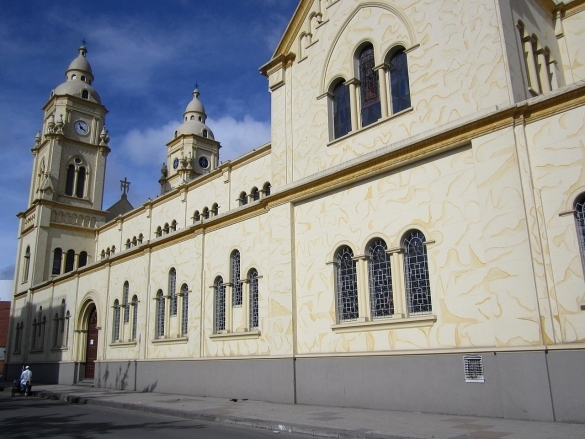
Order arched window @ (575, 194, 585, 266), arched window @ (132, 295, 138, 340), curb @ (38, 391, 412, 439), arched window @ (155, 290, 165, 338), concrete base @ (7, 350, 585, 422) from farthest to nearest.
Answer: arched window @ (132, 295, 138, 340) < arched window @ (155, 290, 165, 338) < arched window @ (575, 194, 585, 266) < concrete base @ (7, 350, 585, 422) < curb @ (38, 391, 412, 439)

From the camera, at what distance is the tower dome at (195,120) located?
140 ft

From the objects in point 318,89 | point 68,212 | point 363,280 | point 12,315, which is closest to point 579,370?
point 363,280

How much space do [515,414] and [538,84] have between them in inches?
326

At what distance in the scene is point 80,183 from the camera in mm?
40312

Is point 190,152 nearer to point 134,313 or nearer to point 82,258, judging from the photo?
point 82,258

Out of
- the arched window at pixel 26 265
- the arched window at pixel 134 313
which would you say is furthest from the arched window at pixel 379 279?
the arched window at pixel 26 265

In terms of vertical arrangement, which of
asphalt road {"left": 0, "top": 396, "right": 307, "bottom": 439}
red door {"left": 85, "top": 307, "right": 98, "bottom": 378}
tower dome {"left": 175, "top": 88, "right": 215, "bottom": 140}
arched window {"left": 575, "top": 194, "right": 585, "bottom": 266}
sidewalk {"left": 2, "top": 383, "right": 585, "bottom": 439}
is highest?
tower dome {"left": 175, "top": 88, "right": 215, "bottom": 140}

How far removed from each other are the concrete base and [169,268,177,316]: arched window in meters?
2.58

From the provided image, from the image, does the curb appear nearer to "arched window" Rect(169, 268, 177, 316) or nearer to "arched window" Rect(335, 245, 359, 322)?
"arched window" Rect(335, 245, 359, 322)

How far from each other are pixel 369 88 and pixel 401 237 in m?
4.94

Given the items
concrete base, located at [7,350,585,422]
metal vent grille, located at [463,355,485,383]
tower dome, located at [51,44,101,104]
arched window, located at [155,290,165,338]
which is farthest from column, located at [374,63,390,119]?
tower dome, located at [51,44,101,104]

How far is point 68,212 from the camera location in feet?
128

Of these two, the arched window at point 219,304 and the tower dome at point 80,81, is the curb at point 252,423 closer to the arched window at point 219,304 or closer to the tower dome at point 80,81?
the arched window at point 219,304

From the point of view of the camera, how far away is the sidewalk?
363 inches
